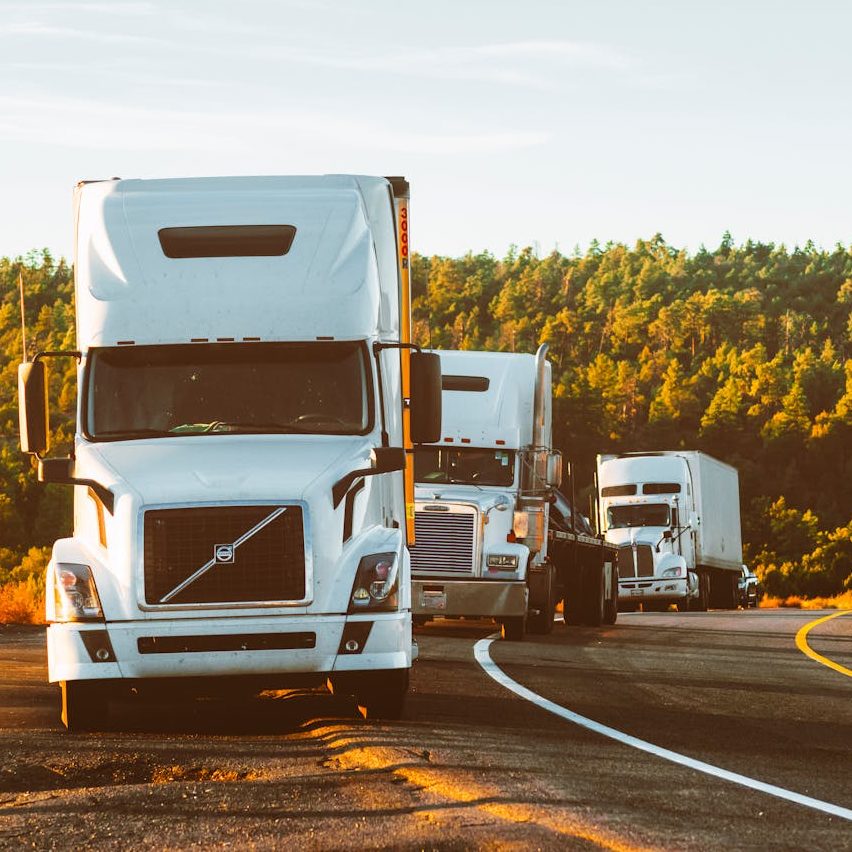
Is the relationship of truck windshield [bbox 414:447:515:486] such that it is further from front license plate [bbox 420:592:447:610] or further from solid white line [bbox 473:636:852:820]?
solid white line [bbox 473:636:852:820]

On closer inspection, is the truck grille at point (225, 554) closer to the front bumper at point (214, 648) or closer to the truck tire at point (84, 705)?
the front bumper at point (214, 648)

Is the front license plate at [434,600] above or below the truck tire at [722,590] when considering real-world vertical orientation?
above

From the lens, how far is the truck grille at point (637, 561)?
43.2 meters

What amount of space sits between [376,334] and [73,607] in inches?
119

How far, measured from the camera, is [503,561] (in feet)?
74.7

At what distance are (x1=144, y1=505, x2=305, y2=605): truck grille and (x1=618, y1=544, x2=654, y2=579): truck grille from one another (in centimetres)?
3266

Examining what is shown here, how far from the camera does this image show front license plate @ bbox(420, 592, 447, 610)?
74.5ft

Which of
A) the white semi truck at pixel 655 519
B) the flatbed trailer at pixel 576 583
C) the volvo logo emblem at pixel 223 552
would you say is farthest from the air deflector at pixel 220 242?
the white semi truck at pixel 655 519

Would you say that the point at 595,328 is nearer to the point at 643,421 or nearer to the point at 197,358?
the point at 643,421

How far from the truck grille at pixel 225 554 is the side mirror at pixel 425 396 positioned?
1.68 metres

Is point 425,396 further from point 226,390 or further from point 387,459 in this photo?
point 226,390

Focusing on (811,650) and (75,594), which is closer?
(75,594)

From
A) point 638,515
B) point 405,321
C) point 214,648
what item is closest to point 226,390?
point 214,648

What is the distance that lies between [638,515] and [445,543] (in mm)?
21006
